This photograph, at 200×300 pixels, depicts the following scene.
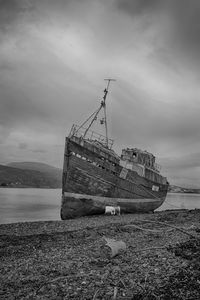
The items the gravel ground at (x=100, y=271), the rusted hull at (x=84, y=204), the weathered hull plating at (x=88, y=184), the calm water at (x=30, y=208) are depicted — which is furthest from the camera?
the calm water at (x=30, y=208)

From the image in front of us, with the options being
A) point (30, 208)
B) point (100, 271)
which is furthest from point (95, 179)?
point (30, 208)

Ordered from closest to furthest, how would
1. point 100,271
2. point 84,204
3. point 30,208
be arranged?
point 100,271
point 84,204
point 30,208

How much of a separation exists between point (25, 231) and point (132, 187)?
1275cm

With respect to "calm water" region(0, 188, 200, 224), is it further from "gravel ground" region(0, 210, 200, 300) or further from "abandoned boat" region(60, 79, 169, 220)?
"gravel ground" region(0, 210, 200, 300)

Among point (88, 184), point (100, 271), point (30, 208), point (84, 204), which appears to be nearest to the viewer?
point (100, 271)

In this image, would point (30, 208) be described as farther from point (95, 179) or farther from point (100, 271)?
point (100, 271)

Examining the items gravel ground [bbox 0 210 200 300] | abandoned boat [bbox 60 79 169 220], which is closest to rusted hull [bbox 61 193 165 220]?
abandoned boat [bbox 60 79 169 220]

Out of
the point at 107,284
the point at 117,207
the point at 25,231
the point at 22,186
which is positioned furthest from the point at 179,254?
the point at 22,186

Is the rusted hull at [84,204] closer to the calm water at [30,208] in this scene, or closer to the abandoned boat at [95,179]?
the abandoned boat at [95,179]

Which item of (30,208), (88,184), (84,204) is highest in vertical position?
(88,184)

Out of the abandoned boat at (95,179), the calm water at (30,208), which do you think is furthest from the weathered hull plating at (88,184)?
the calm water at (30,208)

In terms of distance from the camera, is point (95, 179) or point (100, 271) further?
point (95, 179)

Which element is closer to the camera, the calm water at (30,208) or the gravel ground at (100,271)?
the gravel ground at (100,271)

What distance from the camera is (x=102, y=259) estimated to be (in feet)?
28.2
